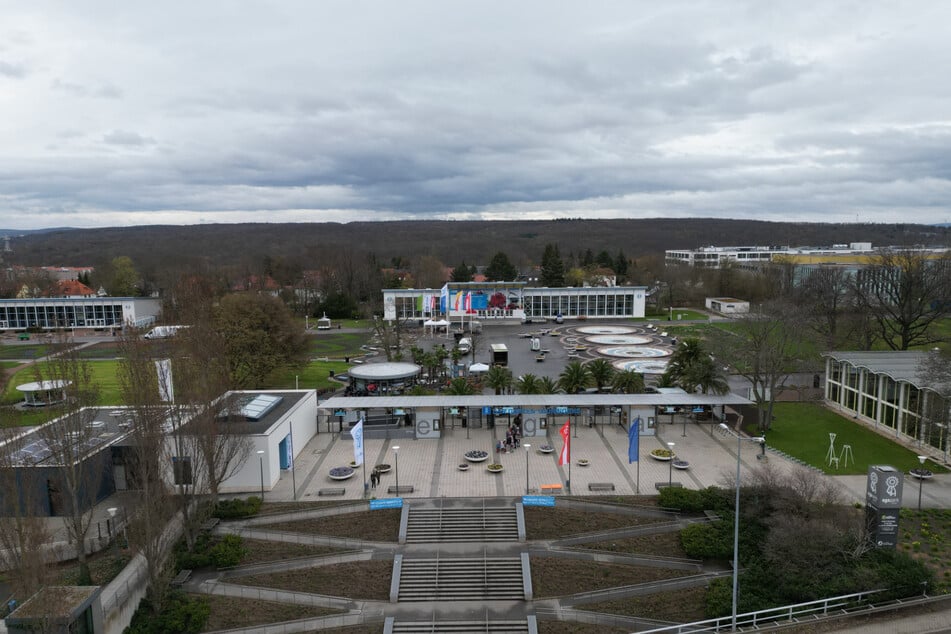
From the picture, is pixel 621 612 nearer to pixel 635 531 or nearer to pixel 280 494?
pixel 635 531

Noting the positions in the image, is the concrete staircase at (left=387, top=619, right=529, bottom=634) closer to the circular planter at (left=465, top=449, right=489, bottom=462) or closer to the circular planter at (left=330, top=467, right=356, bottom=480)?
the circular planter at (left=330, top=467, right=356, bottom=480)

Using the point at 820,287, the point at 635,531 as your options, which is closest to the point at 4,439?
the point at 635,531

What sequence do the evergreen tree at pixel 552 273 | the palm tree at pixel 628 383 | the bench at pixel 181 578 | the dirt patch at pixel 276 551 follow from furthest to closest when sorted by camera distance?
the evergreen tree at pixel 552 273
the palm tree at pixel 628 383
the dirt patch at pixel 276 551
the bench at pixel 181 578

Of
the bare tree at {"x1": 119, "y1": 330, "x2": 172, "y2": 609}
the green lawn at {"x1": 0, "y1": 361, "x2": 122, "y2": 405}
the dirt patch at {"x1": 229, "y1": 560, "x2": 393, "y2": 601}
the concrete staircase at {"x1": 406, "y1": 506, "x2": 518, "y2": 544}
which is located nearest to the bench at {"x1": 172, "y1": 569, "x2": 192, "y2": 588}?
the bare tree at {"x1": 119, "y1": 330, "x2": 172, "y2": 609}

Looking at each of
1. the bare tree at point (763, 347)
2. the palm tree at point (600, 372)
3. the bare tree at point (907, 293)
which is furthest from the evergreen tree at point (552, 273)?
the palm tree at point (600, 372)

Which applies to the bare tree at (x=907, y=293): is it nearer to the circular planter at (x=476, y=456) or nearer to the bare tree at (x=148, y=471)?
the circular planter at (x=476, y=456)

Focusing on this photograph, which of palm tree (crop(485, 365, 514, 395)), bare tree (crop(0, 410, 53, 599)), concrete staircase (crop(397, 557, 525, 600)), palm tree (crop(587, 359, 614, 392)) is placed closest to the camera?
bare tree (crop(0, 410, 53, 599))

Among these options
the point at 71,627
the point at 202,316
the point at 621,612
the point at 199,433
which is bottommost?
the point at 621,612
